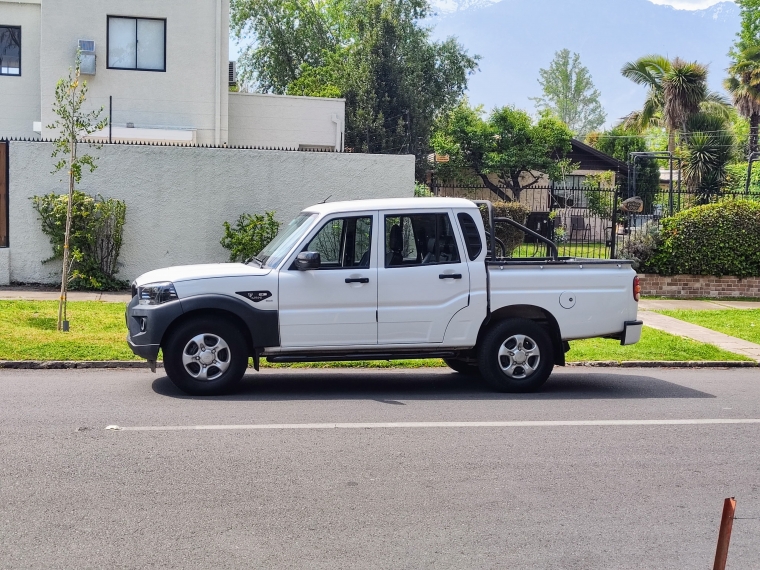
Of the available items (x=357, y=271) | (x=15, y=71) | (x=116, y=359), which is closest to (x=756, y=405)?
(x=357, y=271)

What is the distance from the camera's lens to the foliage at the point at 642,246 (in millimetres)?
18453

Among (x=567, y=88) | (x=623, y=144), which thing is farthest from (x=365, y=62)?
(x=567, y=88)

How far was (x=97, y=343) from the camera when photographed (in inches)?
461

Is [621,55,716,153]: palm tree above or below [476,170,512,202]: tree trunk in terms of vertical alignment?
above

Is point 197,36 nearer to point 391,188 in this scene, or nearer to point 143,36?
point 143,36

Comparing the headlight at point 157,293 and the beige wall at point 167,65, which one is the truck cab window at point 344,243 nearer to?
the headlight at point 157,293

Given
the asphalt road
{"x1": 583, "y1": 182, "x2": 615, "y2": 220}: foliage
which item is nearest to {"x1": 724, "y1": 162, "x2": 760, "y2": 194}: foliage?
{"x1": 583, "y1": 182, "x2": 615, "y2": 220}: foliage

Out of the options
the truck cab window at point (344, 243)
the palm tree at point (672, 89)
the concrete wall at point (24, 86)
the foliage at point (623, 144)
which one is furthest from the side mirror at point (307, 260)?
the foliage at point (623, 144)

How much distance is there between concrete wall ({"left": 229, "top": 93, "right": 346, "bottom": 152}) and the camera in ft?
86.7

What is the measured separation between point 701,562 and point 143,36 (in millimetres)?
21915

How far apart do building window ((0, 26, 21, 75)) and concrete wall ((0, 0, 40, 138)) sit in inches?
6.2

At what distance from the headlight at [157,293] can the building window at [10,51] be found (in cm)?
1820

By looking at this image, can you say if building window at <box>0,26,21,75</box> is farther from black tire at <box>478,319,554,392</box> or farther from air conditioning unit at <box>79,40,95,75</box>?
black tire at <box>478,319,554,392</box>

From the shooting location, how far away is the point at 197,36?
78.2 ft
